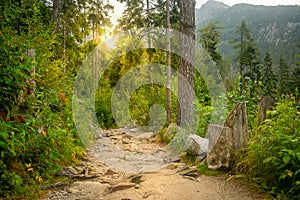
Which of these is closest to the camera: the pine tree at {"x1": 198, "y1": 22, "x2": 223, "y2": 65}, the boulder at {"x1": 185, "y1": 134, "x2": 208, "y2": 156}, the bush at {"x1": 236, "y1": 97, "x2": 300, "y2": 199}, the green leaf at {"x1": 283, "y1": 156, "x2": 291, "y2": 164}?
the green leaf at {"x1": 283, "y1": 156, "x2": 291, "y2": 164}

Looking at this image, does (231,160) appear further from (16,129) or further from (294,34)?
(294,34)

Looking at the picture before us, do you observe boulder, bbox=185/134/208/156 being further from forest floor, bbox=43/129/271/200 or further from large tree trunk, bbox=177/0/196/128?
large tree trunk, bbox=177/0/196/128

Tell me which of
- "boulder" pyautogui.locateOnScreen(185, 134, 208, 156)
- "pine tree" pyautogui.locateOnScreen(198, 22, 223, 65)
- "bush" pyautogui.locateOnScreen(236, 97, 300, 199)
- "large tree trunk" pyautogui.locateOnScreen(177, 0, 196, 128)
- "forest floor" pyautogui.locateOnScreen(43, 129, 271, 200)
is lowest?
"forest floor" pyautogui.locateOnScreen(43, 129, 271, 200)

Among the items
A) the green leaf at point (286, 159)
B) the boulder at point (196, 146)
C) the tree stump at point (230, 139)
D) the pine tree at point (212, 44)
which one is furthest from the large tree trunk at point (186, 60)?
the pine tree at point (212, 44)

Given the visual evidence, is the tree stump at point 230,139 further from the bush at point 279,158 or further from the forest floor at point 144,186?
the bush at point 279,158

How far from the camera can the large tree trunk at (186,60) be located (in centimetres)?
830

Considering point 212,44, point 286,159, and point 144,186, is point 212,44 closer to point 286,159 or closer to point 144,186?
point 144,186

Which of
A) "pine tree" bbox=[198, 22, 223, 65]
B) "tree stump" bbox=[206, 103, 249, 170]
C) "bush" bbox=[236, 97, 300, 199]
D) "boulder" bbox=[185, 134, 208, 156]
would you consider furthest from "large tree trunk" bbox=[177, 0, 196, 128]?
"pine tree" bbox=[198, 22, 223, 65]

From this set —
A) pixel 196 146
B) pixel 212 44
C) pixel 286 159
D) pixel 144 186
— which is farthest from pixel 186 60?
pixel 212 44

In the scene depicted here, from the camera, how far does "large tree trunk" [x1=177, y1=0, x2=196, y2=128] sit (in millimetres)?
8305

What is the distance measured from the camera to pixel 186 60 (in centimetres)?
841

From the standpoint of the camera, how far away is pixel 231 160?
450 cm

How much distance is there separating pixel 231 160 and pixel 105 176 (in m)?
2.54

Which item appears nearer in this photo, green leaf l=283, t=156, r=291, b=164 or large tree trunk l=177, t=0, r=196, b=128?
green leaf l=283, t=156, r=291, b=164
